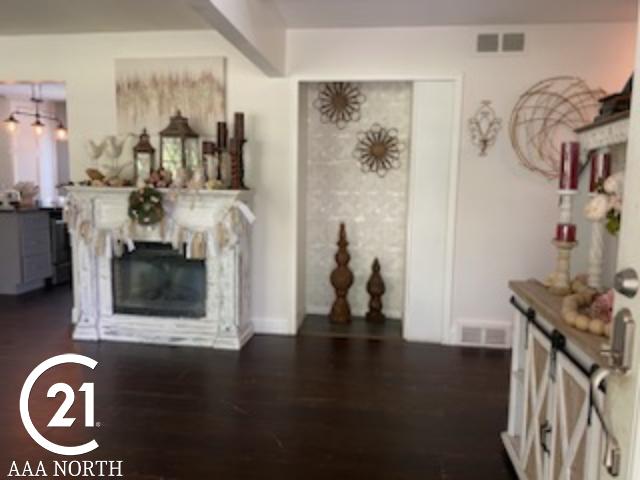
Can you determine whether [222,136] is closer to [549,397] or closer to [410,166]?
[410,166]

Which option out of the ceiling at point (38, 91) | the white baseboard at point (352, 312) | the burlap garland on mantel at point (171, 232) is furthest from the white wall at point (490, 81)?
the ceiling at point (38, 91)

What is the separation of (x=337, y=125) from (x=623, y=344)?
386cm


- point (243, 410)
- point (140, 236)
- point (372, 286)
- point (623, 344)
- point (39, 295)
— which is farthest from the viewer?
point (39, 295)

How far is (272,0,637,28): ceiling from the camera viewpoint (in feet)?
11.0

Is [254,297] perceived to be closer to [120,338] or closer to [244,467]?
[120,338]

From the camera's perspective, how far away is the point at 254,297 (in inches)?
168

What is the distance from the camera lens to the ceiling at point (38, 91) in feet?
21.6

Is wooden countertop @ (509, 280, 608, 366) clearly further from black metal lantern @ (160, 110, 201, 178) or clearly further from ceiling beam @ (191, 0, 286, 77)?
black metal lantern @ (160, 110, 201, 178)

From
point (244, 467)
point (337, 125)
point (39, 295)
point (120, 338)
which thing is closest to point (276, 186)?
point (337, 125)

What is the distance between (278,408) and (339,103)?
9.52 feet

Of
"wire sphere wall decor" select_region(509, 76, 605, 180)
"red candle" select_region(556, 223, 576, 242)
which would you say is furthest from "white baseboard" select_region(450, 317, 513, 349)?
"red candle" select_region(556, 223, 576, 242)

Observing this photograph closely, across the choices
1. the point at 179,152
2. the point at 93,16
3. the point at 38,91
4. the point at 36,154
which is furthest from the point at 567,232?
the point at 36,154

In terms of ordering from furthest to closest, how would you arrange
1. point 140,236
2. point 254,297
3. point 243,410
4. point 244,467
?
1. point 254,297
2. point 140,236
3. point 243,410
4. point 244,467

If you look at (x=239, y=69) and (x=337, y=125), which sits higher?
(x=239, y=69)
